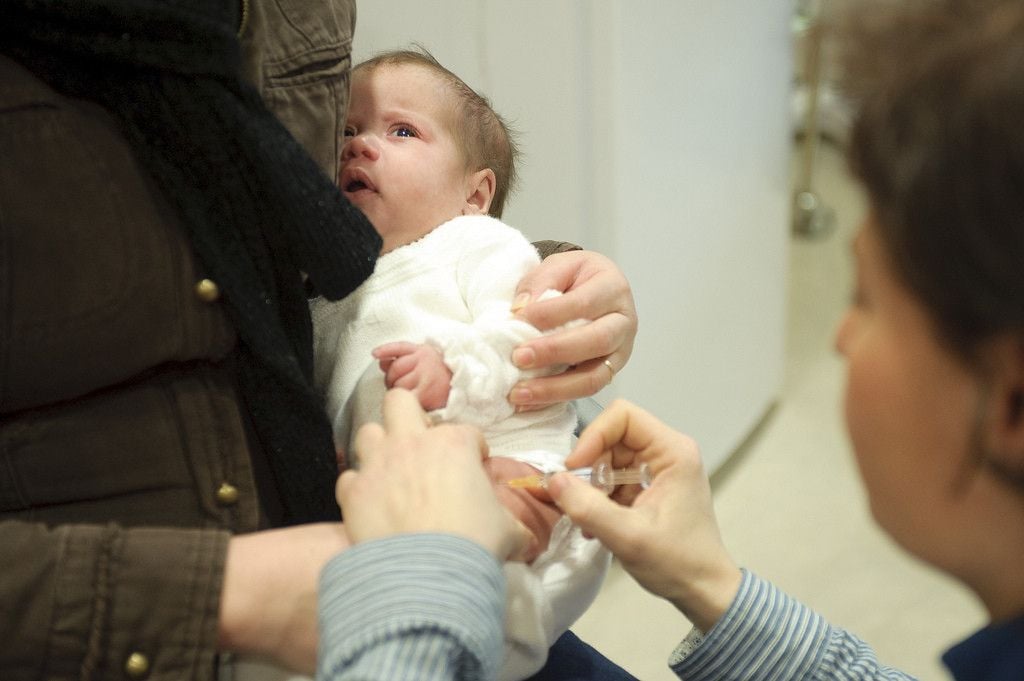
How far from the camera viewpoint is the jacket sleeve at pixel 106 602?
2.22 ft

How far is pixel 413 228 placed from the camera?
108 cm

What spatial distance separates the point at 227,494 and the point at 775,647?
46cm

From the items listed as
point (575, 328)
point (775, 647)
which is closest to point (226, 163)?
point (575, 328)

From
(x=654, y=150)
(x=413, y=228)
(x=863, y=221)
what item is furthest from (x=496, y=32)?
(x=863, y=221)

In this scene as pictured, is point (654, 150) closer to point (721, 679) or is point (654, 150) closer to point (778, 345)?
point (778, 345)

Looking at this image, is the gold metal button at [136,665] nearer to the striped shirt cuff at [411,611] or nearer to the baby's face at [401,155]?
the striped shirt cuff at [411,611]

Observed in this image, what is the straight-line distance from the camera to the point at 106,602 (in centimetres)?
69

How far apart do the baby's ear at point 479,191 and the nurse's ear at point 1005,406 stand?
689 mm

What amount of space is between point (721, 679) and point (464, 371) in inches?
13.3

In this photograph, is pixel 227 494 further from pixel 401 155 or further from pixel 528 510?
pixel 401 155

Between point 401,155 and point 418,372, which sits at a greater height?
point 401,155

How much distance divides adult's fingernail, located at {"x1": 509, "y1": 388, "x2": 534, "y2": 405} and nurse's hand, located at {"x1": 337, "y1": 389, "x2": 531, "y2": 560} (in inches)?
6.3

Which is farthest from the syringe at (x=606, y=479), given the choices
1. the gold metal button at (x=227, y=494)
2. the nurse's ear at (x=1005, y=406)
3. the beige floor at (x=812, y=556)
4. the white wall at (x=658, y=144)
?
the beige floor at (x=812, y=556)

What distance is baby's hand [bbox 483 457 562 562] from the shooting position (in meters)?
0.85
